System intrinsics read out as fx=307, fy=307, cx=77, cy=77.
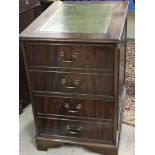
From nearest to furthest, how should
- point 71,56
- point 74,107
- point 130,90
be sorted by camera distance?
point 71,56
point 74,107
point 130,90

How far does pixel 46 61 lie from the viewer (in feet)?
4.49

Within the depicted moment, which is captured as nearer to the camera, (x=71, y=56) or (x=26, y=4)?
(x=71, y=56)

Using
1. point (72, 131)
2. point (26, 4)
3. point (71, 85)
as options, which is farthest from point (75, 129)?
point (26, 4)

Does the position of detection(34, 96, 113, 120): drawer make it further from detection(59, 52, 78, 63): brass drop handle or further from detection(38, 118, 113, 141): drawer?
detection(59, 52, 78, 63): brass drop handle

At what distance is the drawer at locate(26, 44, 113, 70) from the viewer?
1.29 meters

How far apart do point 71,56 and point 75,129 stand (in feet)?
1.27

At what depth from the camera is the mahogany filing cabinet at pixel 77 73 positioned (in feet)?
4.26

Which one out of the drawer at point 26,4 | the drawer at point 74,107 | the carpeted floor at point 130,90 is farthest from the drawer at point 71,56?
the carpeted floor at point 130,90

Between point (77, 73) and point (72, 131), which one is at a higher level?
point (77, 73)

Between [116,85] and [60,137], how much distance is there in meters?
0.43

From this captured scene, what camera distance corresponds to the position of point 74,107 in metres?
1.45

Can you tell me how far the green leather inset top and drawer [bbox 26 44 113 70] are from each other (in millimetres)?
92

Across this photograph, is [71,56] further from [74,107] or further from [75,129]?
[75,129]
